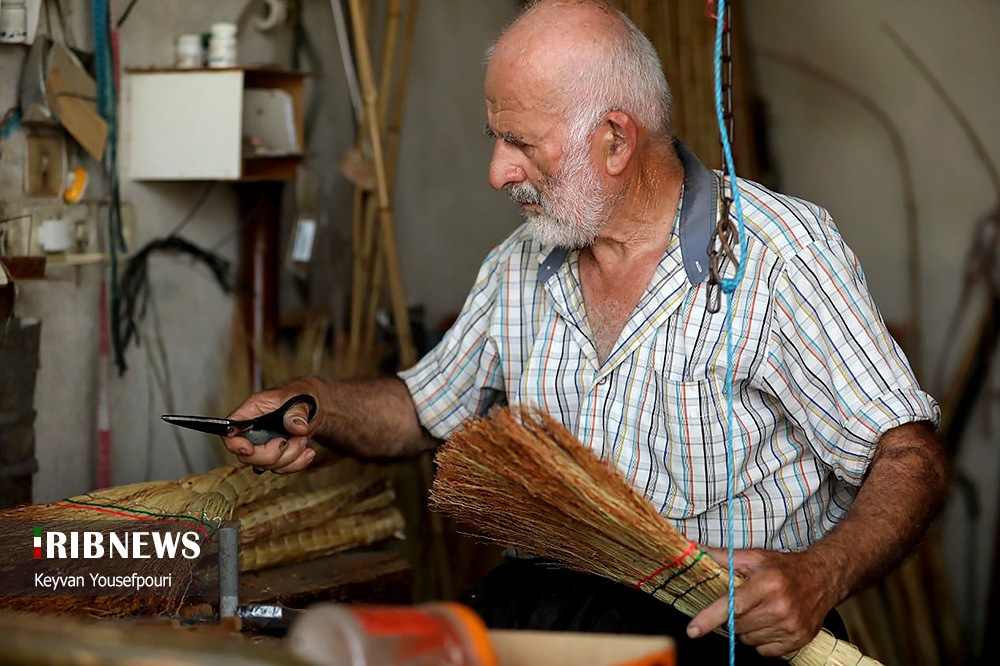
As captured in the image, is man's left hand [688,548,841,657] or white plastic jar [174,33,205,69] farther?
white plastic jar [174,33,205,69]

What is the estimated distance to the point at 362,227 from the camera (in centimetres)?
310

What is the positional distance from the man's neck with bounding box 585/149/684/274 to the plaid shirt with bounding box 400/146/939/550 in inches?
1.0

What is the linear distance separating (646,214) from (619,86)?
0.21 metres

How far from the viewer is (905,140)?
3.58m

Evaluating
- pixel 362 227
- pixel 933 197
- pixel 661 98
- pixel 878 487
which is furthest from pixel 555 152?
A: pixel 933 197

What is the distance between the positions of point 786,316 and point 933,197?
2.07m

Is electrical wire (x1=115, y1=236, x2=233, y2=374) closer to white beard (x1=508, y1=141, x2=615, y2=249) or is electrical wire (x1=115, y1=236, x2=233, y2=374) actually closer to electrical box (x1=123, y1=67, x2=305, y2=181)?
electrical box (x1=123, y1=67, x2=305, y2=181)

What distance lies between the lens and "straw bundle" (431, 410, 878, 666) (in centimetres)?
143

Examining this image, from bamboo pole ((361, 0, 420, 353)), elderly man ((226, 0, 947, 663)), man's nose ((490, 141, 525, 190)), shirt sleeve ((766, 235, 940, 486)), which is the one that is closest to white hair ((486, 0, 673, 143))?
elderly man ((226, 0, 947, 663))

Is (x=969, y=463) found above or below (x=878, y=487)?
below

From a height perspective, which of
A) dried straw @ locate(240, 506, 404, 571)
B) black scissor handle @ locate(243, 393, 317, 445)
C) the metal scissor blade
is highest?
the metal scissor blade

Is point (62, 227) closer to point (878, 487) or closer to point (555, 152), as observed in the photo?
point (555, 152)

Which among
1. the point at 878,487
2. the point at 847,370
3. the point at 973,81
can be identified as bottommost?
the point at 878,487

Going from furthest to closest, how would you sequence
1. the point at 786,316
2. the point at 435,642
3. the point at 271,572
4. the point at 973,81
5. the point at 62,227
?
the point at 973,81, the point at 62,227, the point at 271,572, the point at 786,316, the point at 435,642
